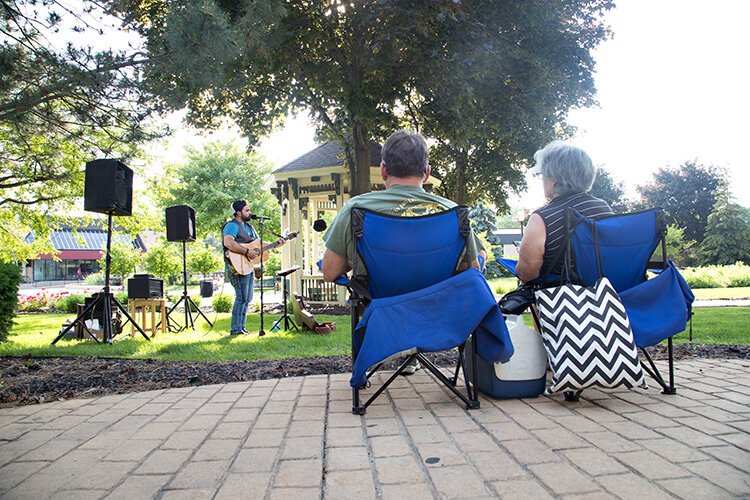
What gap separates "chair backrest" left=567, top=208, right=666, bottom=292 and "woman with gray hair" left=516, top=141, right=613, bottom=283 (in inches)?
2.7

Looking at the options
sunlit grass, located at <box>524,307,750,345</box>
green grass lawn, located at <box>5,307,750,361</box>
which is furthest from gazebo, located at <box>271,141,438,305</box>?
sunlit grass, located at <box>524,307,750,345</box>

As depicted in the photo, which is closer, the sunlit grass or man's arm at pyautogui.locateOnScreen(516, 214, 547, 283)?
man's arm at pyautogui.locateOnScreen(516, 214, 547, 283)

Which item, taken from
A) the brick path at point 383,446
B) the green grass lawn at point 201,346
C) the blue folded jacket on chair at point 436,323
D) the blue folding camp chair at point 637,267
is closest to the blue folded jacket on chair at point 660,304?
the blue folding camp chair at point 637,267

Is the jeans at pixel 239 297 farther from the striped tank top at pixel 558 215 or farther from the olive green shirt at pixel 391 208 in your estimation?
the striped tank top at pixel 558 215

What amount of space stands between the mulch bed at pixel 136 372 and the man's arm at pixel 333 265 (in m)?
1.05

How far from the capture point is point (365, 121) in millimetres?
7598

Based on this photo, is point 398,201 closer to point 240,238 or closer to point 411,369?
point 411,369

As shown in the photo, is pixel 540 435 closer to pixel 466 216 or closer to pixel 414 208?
pixel 466 216

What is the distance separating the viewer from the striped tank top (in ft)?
8.12

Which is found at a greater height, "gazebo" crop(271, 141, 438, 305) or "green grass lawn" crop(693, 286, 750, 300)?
"gazebo" crop(271, 141, 438, 305)

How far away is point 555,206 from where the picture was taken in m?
2.57

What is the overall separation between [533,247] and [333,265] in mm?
1070

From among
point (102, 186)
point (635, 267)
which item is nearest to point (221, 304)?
point (102, 186)

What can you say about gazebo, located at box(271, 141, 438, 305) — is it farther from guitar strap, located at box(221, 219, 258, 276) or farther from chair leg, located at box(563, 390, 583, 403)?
chair leg, located at box(563, 390, 583, 403)
